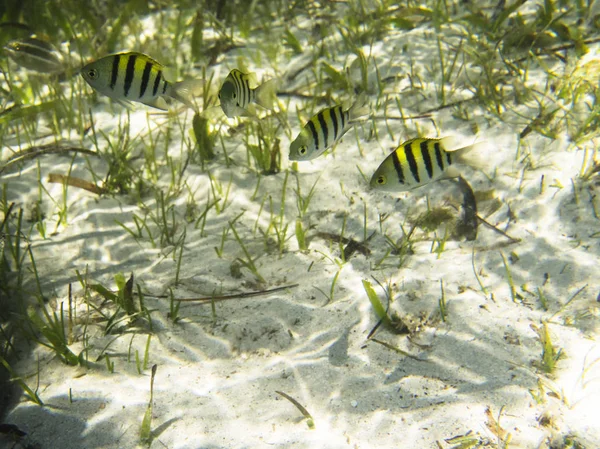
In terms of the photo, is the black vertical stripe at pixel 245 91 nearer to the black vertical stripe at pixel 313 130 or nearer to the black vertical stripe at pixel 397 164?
the black vertical stripe at pixel 313 130

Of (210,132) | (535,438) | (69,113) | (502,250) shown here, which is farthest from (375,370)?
(69,113)

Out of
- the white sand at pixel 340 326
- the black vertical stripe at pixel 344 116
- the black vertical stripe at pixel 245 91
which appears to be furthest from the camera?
the black vertical stripe at pixel 245 91

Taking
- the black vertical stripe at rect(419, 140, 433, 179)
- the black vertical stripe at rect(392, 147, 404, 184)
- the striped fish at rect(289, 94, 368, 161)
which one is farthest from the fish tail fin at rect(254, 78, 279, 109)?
the black vertical stripe at rect(419, 140, 433, 179)

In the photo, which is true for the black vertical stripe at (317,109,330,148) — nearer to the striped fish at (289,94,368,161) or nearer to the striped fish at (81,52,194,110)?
the striped fish at (289,94,368,161)

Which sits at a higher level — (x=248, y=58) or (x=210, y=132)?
(x=248, y=58)

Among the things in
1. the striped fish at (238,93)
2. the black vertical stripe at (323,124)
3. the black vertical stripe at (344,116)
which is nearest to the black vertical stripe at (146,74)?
the striped fish at (238,93)

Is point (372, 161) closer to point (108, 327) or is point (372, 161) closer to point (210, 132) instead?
point (210, 132)
